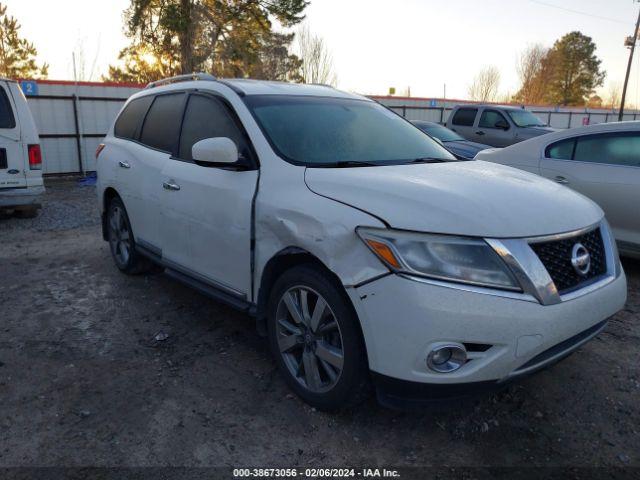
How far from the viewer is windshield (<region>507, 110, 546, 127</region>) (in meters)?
12.9

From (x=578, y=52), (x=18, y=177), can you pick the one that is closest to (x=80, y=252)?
(x=18, y=177)

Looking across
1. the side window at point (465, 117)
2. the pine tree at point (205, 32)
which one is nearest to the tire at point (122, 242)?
the side window at point (465, 117)

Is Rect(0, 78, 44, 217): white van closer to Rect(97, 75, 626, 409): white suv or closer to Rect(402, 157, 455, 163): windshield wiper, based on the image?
Rect(97, 75, 626, 409): white suv

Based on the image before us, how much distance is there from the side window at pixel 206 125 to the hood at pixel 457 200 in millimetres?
721

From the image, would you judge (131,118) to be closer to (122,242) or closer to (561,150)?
(122,242)

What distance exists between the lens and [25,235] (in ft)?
22.6

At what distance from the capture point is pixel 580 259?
7.98 feet

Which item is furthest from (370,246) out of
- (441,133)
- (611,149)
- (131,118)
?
(441,133)

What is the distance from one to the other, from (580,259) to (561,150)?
131 inches

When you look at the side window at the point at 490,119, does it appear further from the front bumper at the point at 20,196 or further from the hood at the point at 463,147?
the front bumper at the point at 20,196

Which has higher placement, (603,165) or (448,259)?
(603,165)

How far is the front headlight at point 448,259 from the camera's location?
2.16 m

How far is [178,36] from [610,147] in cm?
1981

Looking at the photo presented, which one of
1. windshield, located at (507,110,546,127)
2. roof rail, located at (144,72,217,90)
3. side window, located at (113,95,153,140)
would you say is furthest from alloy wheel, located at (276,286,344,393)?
windshield, located at (507,110,546,127)
